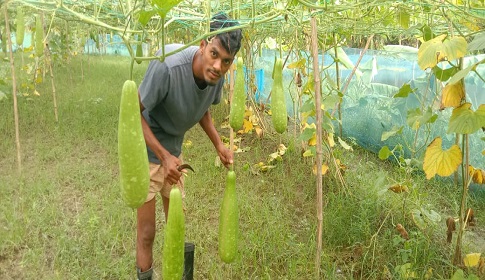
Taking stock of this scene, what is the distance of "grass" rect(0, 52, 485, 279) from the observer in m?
2.38

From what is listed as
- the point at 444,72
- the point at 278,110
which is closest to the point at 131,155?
the point at 278,110

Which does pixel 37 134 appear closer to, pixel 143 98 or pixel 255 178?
pixel 255 178

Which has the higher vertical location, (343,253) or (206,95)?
(206,95)

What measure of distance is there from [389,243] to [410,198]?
A: 1.69ft

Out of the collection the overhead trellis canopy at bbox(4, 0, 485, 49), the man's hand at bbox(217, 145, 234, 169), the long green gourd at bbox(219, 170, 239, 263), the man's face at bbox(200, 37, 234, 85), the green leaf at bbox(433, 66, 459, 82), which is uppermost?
the overhead trellis canopy at bbox(4, 0, 485, 49)

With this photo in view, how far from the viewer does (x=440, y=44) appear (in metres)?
1.70

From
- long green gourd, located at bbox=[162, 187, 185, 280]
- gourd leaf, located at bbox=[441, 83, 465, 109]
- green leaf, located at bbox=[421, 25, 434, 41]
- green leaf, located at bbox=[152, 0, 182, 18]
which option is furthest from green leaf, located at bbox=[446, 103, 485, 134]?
green leaf, located at bbox=[152, 0, 182, 18]

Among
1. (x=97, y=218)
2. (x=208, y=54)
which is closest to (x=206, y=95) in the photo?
(x=208, y=54)

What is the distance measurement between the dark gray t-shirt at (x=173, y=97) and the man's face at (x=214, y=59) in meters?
0.12

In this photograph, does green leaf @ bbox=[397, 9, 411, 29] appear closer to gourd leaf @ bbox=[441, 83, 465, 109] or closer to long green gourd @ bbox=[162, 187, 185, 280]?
gourd leaf @ bbox=[441, 83, 465, 109]

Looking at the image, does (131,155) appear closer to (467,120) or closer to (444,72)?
(467,120)

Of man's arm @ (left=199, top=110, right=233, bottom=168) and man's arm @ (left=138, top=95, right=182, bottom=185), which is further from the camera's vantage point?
man's arm @ (left=199, top=110, right=233, bottom=168)

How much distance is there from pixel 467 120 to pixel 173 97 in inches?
48.2

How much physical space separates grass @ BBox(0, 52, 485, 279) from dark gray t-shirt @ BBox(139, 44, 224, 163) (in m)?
0.54
